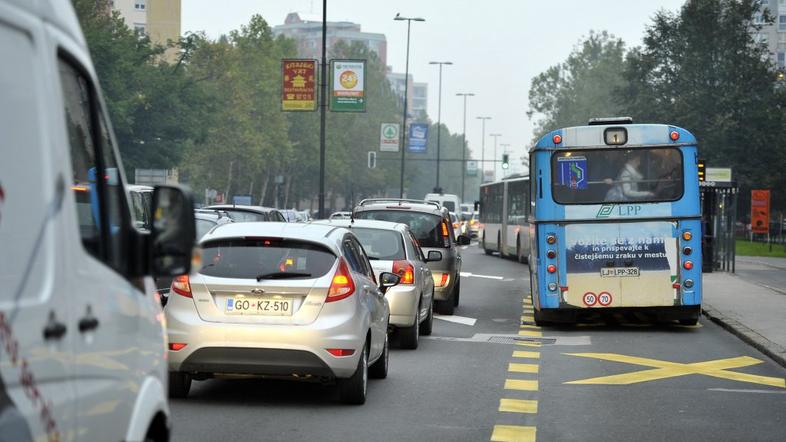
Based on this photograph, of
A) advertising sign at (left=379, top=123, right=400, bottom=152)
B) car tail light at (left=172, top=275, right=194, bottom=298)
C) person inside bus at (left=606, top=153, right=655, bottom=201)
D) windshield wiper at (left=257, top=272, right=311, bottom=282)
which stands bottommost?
car tail light at (left=172, top=275, right=194, bottom=298)

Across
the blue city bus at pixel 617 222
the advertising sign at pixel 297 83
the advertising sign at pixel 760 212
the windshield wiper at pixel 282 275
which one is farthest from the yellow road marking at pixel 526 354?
the advertising sign at pixel 760 212

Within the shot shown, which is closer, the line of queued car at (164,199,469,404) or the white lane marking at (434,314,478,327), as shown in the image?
the line of queued car at (164,199,469,404)

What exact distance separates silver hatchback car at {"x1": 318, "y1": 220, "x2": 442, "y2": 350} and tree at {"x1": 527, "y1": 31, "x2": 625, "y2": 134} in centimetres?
11927

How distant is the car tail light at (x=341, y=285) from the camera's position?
10749 millimetres

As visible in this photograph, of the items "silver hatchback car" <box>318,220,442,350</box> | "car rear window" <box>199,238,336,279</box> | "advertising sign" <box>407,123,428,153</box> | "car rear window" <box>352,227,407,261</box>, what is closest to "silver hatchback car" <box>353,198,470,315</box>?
"silver hatchback car" <box>318,220,442,350</box>

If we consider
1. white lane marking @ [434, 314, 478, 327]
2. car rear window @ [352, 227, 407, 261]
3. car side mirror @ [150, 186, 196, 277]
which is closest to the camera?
car side mirror @ [150, 186, 196, 277]

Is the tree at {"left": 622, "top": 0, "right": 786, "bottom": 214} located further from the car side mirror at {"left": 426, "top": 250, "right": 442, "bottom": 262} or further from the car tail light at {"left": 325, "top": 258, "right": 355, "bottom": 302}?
the car tail light at {"left": 325, "top": 258, "right": 355, "bottom": 302}

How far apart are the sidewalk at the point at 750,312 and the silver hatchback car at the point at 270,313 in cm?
589

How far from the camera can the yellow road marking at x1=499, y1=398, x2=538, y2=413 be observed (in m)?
11.0

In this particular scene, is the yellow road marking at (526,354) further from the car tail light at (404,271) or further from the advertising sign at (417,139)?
the advertising sign at (417,139)

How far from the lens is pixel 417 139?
3750 inches

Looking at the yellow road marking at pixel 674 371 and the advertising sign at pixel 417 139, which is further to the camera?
the advertising sign at pixel 417 139

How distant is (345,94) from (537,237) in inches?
1188

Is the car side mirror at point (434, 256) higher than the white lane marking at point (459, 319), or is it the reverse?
the car side mirror at point (434, 256)
